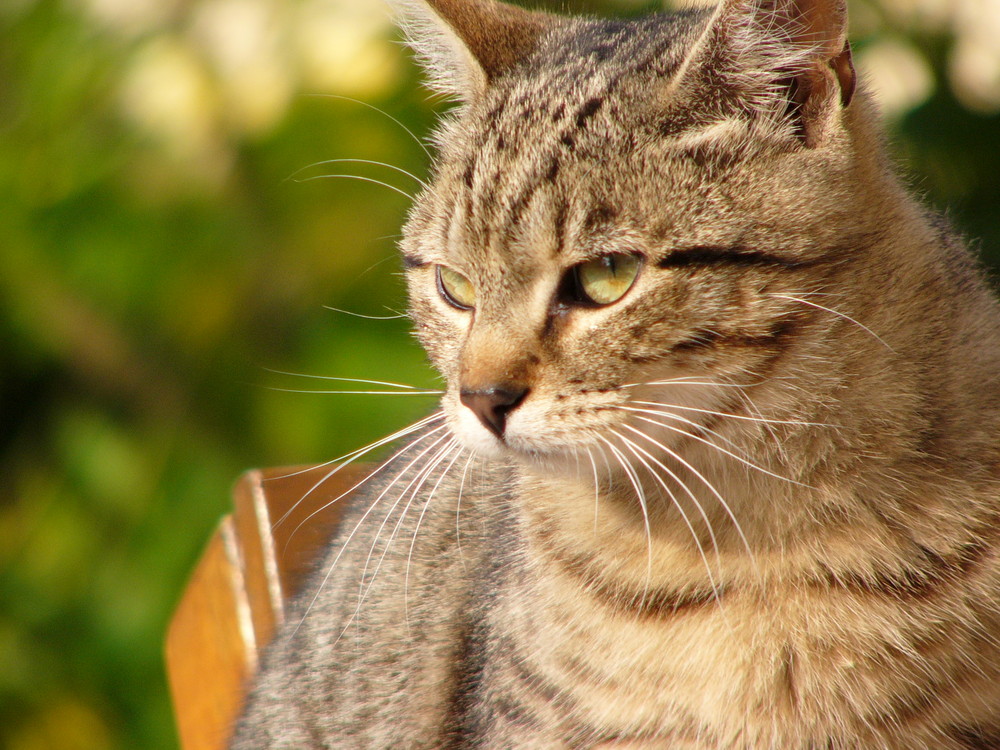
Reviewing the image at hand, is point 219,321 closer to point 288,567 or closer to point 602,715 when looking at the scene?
point 288,567

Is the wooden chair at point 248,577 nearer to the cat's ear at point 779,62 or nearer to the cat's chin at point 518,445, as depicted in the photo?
the cat's chin at point 518,445

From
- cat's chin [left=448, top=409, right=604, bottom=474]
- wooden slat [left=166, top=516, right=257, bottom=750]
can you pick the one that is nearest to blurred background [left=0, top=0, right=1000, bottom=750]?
wooden slat [left=166, top=516, right=257, bottom=750]

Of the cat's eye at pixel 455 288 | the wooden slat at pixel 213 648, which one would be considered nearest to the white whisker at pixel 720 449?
the cat's eye at pixel 455 288

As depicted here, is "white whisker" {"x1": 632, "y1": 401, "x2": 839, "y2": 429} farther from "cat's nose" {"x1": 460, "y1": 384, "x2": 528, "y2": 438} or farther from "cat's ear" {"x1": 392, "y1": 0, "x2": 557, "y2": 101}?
"cat's ear" {"x1": 392, "y1": 0, "x2": 557, "y2": 101}

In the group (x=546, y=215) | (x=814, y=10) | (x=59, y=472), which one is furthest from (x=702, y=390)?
(x=59, y=472)

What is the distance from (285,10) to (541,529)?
2229 millimetres

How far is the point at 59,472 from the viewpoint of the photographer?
122 inches

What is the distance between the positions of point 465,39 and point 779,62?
393 mm

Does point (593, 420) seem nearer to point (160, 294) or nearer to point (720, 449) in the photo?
point (720, 449)

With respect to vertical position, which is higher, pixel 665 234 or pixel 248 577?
pixel 665 234

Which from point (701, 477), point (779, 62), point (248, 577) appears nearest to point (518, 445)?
point (701, 477)

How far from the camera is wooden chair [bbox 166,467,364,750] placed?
1.58m

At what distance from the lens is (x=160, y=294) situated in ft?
9.87

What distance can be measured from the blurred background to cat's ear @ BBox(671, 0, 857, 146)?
5.63 feet
